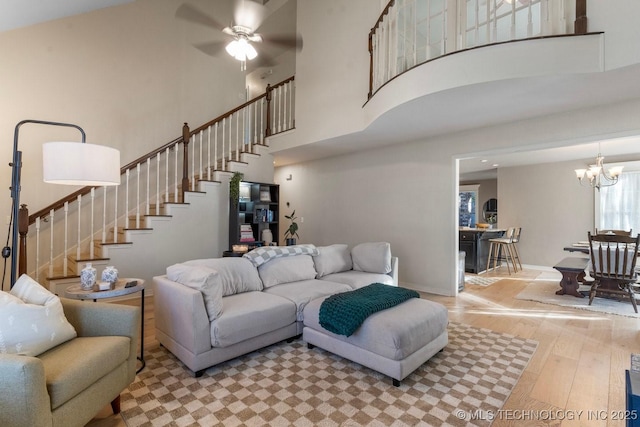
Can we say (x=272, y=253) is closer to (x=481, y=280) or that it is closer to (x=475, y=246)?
(x=481, y=280)

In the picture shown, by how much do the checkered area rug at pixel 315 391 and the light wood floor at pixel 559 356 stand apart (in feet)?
0.44

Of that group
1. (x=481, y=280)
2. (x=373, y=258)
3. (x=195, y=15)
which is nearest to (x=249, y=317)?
(x=373, y=258)

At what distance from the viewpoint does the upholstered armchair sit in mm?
1251

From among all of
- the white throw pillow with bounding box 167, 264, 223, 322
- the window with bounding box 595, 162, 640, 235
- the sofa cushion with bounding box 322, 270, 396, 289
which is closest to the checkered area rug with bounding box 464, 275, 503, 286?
the sofa cushion with bounding box 322, 270, 396, 289

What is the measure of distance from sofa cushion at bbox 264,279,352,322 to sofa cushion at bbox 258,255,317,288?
83mm

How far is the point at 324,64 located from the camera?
513 cm

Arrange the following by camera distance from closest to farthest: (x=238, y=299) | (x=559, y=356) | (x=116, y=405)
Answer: (x=116, y=405) < (x=559, y=356) < (x=238, y=299)

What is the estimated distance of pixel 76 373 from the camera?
151cm

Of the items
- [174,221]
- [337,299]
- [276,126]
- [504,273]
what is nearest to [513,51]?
[337,299]

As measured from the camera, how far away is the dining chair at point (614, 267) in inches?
159

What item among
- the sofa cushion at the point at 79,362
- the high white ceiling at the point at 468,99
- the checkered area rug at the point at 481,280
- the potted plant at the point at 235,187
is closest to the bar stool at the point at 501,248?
the checkered area rug at the point at 481,280

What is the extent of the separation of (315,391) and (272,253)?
1698 millimetres

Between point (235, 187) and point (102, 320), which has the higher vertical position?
point (235, 187)

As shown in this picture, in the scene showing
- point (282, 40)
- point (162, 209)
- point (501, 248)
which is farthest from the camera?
point (501, 248)
